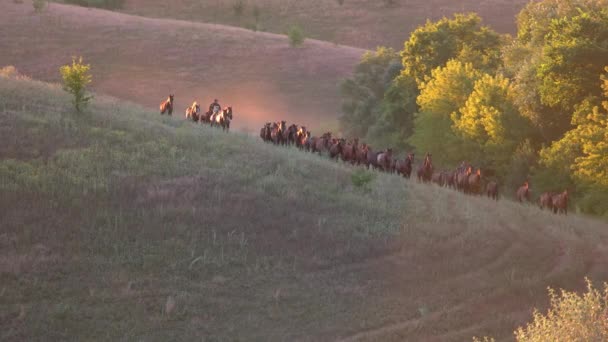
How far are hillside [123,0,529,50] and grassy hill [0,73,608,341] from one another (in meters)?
71.9

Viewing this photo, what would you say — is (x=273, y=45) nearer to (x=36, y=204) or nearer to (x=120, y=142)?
(x=120, y=142)

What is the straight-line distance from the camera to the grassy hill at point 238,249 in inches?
599

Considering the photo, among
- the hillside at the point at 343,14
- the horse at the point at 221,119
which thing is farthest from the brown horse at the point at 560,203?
the hillside at the point at 343,14

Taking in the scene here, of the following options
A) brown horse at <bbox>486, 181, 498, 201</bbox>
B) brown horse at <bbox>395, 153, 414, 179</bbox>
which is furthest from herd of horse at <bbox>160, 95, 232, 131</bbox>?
brown horse at <bbox>486, 181, 498, 201</bbox>

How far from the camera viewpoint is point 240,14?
105938mm

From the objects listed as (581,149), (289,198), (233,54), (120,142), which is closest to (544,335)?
(289,198)

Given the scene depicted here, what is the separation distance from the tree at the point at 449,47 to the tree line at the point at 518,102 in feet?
0.23

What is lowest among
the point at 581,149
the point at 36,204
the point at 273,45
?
the point at 36,204

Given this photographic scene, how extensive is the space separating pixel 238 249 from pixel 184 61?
53578mm

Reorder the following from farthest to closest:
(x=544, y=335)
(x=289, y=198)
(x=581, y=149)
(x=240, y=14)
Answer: (x=240, y=14)
(x=581, y=149)
(x=289, y=198)
(x=544, y=335)

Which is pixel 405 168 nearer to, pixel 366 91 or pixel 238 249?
pixel 238 249

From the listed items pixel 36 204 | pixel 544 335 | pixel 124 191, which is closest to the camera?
pixel 544 335

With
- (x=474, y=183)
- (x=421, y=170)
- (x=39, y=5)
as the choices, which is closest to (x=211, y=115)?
(x=421, y=170)

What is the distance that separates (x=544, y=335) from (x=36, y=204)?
12.2 m
